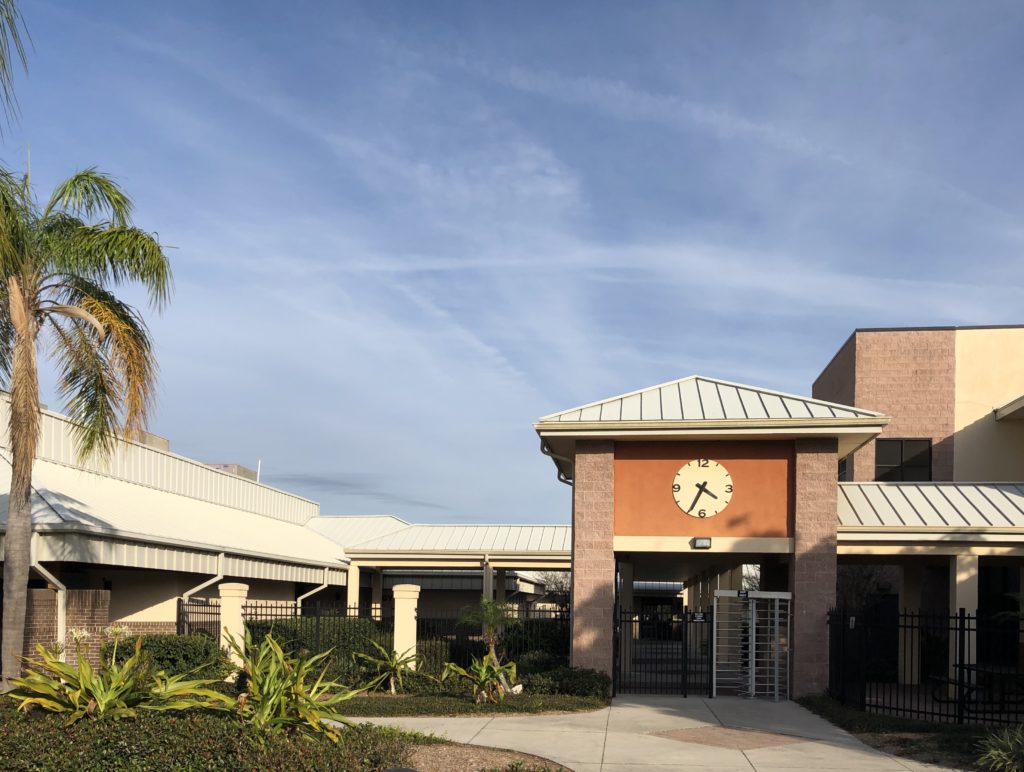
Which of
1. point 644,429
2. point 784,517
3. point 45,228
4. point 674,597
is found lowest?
point 674,597

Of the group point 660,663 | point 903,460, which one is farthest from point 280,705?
point 903,460

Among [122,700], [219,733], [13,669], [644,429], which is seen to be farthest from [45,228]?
[644,429]

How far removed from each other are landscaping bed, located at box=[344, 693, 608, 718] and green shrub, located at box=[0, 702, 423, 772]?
20.9ft

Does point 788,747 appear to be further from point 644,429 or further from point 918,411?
point 918,411

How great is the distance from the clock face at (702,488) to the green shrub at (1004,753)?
312 inches

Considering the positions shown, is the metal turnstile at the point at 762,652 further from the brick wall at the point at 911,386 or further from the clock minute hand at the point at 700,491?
the brick wall at the point at 911,386

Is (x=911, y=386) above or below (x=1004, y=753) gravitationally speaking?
above

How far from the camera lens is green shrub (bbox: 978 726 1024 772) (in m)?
12.1

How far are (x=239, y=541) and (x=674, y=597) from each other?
47492mm

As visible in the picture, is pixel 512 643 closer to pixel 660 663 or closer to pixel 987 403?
pixel 660 663

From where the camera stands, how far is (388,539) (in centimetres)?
3575

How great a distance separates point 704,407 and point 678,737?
7849 mm

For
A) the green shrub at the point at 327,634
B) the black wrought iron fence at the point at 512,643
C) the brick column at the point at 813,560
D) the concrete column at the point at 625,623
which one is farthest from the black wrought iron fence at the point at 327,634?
the brick column at the point at 813,560

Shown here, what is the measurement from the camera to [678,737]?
49.3 feet
